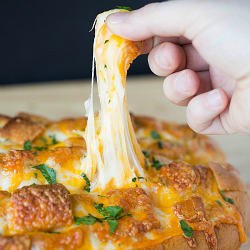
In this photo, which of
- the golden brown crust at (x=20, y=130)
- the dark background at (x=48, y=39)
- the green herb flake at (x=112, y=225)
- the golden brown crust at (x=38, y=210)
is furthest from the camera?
the dark background at (x=48, y=39)

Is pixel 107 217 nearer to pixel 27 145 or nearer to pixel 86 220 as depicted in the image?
pixel 86 220

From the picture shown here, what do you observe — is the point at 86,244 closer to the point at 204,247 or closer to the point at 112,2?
the point at 204,247

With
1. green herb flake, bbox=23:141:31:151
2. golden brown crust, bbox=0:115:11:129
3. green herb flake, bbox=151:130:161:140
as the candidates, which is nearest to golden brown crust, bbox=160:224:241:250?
green herb flake, bbox=151:130:161:140

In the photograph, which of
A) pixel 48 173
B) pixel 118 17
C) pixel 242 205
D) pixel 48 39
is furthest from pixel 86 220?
pixel 48 39

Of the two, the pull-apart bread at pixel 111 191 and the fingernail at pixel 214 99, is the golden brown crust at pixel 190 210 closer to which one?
the pull-apart bread at pixel 111 191

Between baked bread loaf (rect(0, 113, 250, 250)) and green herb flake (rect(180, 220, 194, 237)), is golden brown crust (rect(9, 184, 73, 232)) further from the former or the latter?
green herb flake (rect(180, 220, 194, 237))

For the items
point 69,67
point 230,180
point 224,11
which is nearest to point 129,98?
point 69,67

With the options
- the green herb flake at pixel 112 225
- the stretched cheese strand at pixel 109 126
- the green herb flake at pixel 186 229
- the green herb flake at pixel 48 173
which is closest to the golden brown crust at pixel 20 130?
the green herb flake at pixel 48 173
